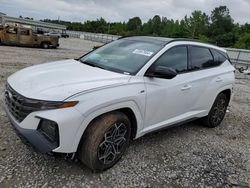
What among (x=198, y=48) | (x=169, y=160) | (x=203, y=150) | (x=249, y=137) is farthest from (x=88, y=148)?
(x=249, y=137)

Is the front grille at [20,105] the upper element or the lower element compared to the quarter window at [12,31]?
lower

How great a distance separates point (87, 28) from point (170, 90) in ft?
330

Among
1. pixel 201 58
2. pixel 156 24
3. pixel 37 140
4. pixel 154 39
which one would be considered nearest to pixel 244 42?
pixel 156 24

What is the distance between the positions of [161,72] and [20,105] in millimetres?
1721

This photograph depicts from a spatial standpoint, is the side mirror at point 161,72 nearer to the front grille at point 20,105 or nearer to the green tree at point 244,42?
the front grille at point 20,105

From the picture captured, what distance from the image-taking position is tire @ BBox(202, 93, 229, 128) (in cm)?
441

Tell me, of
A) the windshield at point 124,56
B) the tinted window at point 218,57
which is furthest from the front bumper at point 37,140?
the tinted window at point 218,57

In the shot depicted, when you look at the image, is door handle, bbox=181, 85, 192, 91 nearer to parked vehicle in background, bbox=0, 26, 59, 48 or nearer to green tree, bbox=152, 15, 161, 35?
parked vehicle in background, bbox=0, 26, 59, 48

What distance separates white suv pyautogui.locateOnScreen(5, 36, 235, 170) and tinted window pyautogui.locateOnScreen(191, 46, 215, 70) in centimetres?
2

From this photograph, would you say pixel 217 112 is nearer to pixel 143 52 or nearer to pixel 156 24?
pixel 143 52

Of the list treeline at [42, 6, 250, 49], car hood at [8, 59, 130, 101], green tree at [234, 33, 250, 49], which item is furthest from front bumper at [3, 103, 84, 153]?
treeline at [42, 6, 250, 49]

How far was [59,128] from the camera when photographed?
7.09 feet

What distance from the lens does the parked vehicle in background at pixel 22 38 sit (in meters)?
17.8

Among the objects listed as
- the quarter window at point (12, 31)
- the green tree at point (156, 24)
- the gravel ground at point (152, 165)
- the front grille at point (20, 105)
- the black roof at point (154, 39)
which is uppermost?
the green tree at point (156, 24)
